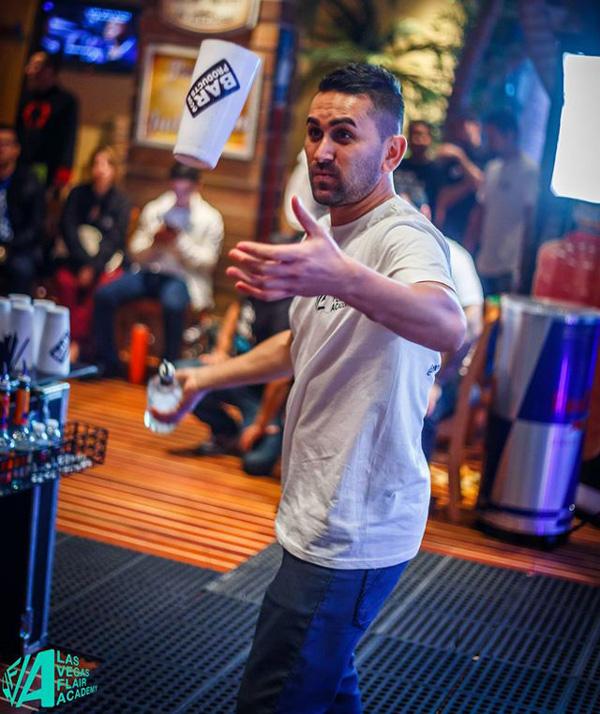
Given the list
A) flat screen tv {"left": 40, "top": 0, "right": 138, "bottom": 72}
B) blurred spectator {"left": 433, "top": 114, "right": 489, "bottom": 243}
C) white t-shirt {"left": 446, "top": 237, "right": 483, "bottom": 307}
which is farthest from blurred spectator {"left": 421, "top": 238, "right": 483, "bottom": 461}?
flat screen tv {"left": 40, "top": 0, "right": 138, "bottom": 72}

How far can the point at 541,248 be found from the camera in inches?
219

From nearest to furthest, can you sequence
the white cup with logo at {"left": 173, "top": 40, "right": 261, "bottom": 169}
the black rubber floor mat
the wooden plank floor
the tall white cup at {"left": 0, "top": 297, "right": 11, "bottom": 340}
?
the white cup with logo at {"left": 173, "top": 40, "right": 261, "bottom": 169} < the tall white cup at {"left": 0, "top": 297, "right": 11, "bottom": 340} < the black rubber floor mat < the wooden plank floor

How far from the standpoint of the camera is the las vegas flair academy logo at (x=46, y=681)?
2.73 m

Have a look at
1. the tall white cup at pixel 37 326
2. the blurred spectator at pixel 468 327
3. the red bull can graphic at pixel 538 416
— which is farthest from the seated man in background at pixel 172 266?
the tall white cup at pixel 37 326

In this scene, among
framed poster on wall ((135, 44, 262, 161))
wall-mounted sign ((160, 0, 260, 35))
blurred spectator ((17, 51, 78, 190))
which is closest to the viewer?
wall-mounted sign ((160, 0, 260, 35))

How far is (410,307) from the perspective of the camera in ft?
5.69

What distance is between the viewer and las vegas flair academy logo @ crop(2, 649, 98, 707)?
2.73 metres

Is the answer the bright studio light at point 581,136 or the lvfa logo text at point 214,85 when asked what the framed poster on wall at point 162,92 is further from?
the lvfa logo text at point 214,85

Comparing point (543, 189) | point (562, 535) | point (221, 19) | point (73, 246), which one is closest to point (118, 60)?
point (221, 19)

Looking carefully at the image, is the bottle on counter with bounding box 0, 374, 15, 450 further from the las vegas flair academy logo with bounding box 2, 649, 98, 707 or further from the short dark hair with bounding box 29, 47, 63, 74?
the short dark hair with bounding box 29, 47, 63, 74

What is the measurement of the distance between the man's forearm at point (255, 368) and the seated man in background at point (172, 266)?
14.4ft

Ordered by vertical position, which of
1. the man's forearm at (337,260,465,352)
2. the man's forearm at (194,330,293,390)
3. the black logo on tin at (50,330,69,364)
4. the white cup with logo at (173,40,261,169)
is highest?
the white cup with logo at (173,40,261,169)

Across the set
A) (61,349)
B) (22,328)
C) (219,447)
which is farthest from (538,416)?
(22,328)

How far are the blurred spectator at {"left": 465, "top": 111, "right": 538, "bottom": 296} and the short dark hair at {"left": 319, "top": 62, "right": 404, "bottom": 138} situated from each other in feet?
15.6
